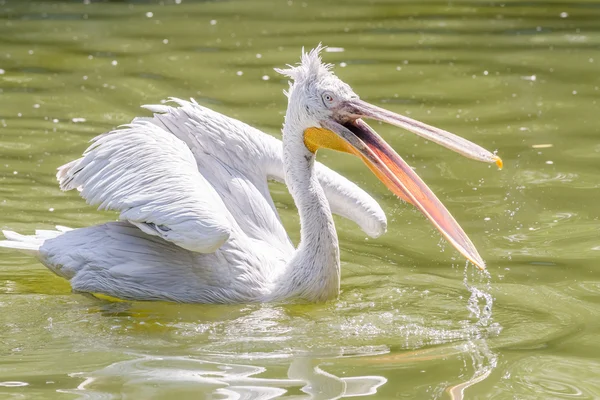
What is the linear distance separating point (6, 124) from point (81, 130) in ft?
1.84

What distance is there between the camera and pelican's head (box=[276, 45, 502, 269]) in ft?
15.1

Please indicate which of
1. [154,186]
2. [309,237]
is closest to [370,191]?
[309,237]

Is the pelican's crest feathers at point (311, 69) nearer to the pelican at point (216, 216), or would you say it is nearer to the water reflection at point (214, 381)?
the pelican at point (216, 216)

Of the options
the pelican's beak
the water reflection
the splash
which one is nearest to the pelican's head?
the pelican's beak

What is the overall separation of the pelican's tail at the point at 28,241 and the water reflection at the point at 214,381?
1.29 metres

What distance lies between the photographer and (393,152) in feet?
15.5

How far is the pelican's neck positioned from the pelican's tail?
1159 mm

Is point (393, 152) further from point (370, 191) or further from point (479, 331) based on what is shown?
point (370, 191)

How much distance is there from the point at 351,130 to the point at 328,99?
18 centimetres

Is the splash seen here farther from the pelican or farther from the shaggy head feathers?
the shaggy head feathers

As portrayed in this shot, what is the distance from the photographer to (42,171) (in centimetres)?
659

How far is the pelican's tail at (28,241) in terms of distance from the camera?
5.10 m

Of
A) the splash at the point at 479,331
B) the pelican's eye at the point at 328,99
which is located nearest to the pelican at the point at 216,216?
the pelican's eye at the point at 328,99

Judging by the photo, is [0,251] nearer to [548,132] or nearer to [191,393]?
[191,393]
